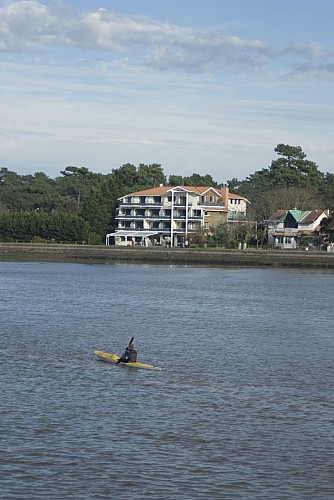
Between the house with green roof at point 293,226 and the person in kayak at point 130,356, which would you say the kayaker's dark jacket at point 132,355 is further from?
the house with green roof at point 293,226

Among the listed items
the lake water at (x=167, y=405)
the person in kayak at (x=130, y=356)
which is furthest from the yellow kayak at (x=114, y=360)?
the lake water at (x=167, y=405)

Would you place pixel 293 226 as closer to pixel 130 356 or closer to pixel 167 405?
pixel 130 356

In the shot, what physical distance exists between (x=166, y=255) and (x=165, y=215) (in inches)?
661

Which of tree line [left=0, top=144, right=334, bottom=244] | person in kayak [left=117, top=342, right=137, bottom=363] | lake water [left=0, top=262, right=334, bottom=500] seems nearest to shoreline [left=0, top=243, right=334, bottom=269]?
tree line [left=0, top=144, right=334, bottom=244]

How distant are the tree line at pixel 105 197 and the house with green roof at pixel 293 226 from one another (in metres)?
5.83

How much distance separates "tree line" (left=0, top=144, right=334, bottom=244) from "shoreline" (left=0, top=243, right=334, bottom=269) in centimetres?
457

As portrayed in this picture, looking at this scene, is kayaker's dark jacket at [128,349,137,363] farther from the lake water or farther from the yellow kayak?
the lake water

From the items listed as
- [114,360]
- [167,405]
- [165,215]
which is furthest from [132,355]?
[165,215]

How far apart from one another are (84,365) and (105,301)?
2481 centimetres

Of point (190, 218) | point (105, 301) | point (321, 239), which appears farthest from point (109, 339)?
point (190, 218)

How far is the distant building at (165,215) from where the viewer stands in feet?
393

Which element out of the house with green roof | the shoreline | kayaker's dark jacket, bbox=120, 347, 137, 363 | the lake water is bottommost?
the lake water

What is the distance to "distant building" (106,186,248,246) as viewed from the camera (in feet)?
393

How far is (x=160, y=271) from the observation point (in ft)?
290
